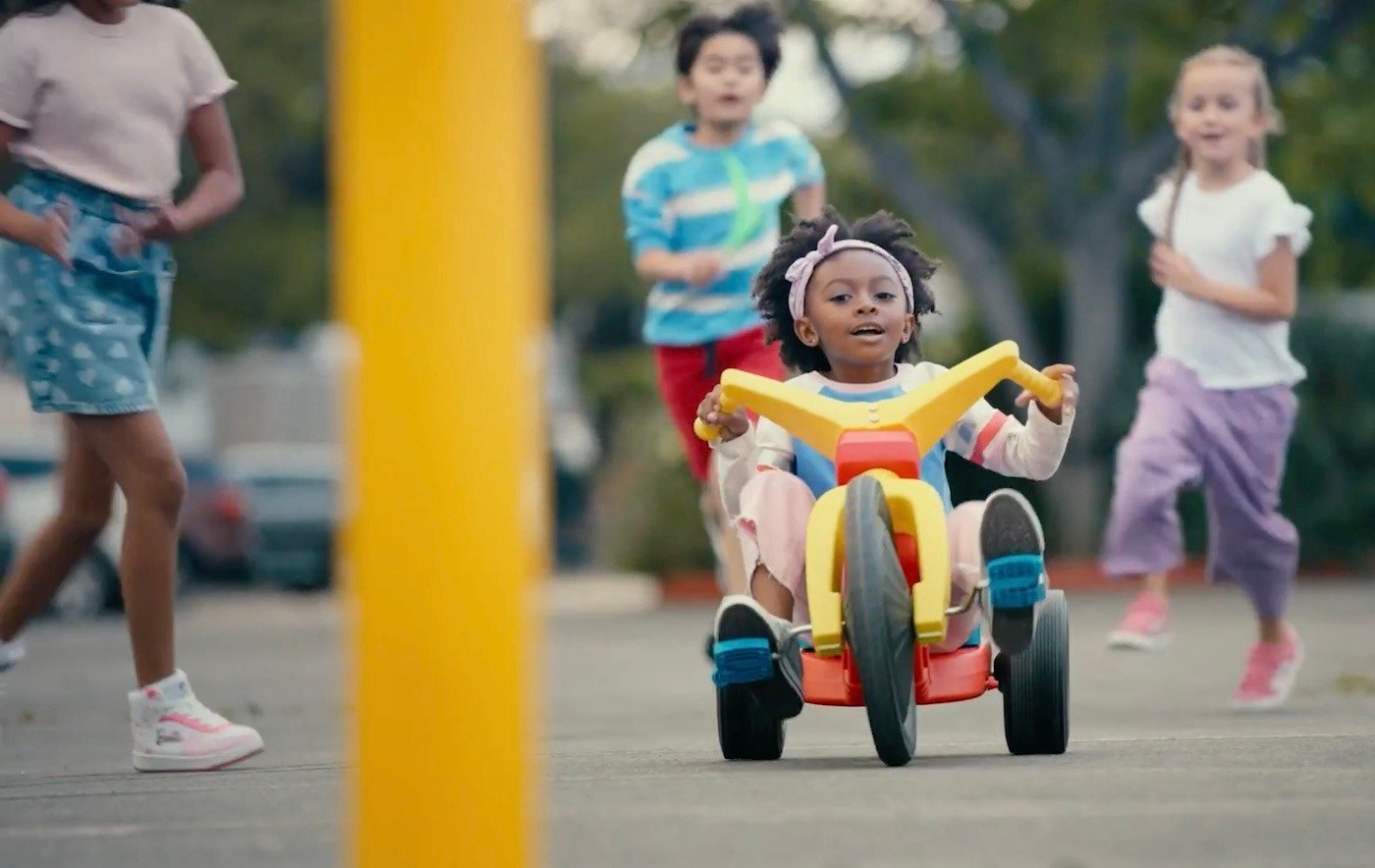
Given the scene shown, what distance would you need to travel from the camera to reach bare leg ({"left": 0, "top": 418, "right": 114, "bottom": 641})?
6.54m

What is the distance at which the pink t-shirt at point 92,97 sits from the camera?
630 centimetres

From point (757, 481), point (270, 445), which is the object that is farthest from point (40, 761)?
point (270, 445)

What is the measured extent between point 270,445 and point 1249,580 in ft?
109

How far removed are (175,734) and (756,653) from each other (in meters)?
1.59

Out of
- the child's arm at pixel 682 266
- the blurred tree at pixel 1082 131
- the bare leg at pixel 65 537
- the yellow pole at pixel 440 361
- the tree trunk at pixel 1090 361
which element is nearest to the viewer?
the yellow pole at pixel 440 361

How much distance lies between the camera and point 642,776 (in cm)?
541

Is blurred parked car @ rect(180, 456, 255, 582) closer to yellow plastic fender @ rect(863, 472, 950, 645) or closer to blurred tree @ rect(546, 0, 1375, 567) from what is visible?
blurred tree @ rect(546, 0, 1375, 567)

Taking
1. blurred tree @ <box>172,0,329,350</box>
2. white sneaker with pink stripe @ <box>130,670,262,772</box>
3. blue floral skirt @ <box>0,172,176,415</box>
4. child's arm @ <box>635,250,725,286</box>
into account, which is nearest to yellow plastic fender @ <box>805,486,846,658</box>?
white sneaker with pink stripe @ <box>130,670,262,772</box>

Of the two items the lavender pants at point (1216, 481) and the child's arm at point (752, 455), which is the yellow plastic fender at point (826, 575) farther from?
the lavender pants at point (1216, 481)

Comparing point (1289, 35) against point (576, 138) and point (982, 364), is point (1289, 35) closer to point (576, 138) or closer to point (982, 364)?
point (982, 364)

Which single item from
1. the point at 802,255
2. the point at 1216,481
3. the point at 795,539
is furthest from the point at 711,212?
the point at 795,539

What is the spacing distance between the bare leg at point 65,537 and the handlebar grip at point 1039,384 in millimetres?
2257

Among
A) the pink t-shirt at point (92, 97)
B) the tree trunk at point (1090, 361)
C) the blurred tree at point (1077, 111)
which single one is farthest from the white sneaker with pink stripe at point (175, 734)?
the tree trunk at point (1090, 361)

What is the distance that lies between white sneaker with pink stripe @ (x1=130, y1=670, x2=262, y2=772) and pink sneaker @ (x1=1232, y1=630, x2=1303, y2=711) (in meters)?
3.18
